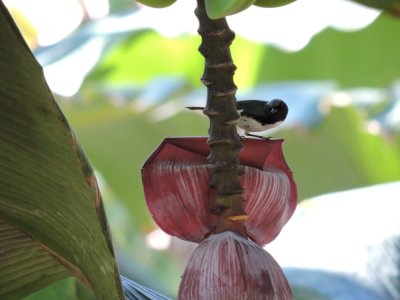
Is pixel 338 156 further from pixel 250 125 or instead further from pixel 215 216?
pixel 215 216

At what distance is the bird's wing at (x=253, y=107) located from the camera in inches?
25.8

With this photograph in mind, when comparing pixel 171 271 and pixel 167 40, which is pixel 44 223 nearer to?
pixel 167 40

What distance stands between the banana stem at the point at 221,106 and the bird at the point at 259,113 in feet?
0.60

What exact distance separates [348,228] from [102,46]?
3.38ft

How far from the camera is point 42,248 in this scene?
0.50 metres

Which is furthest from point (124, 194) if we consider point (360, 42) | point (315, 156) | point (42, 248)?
point (42, 248)

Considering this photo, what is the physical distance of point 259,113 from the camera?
66cm

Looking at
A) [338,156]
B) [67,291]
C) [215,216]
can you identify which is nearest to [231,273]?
[215,216]

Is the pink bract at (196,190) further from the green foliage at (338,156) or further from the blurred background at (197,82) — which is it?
the green foliage at (338,156)

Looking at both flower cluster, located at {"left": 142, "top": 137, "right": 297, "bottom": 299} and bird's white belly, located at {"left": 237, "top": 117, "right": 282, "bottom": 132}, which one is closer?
flower cluster, located at {"left": 142, "top": 137, "right": 297, "bottom": 299}

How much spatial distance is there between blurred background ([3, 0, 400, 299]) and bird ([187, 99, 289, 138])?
956 millimetres

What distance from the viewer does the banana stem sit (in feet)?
1.48

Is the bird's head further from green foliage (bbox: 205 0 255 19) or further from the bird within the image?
green foliage (bbox: 205 0 255 19)

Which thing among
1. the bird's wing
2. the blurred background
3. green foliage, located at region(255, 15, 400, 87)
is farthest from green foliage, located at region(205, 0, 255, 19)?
green foliage, located at region(255, 15, 400, 87)
